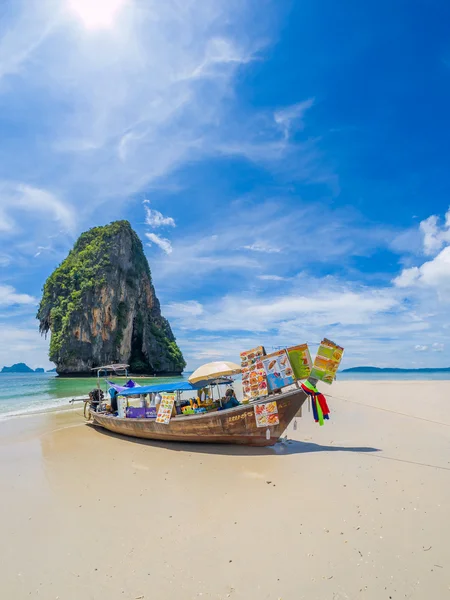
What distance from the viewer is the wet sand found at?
10.4 feet

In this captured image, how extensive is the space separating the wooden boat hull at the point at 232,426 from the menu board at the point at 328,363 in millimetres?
640

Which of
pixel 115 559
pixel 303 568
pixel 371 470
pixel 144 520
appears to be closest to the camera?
pixel 303 568

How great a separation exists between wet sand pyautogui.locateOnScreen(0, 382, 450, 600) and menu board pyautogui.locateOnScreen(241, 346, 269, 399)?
1.45 metres

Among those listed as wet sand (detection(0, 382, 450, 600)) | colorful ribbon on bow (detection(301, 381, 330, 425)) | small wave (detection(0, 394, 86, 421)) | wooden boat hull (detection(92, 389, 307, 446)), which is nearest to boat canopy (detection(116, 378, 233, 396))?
wooden boat hull (detection(92, 389, 307, 446))

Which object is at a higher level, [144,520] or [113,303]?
[113,303]

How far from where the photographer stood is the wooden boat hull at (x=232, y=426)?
800 cm

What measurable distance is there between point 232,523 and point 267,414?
3741mm

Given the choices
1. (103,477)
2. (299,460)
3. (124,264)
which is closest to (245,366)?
(299,460)

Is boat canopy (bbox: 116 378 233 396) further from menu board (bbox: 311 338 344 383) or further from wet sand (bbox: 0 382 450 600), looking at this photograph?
menu board (bbox: 311 338 344 383)

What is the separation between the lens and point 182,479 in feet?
20.6

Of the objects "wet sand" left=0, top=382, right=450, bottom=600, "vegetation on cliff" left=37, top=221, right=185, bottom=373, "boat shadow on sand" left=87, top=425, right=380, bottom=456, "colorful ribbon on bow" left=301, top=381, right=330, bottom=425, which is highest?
"vegetation on cliff" left=37, top=221, right=185, bottom=373

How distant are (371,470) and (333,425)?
525 centimetres

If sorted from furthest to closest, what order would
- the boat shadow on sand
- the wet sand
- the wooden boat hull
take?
the wooden boat hull < the boat shadow on sand < the wet sand

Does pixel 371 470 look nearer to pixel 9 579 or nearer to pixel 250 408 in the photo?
pixel 250 408
